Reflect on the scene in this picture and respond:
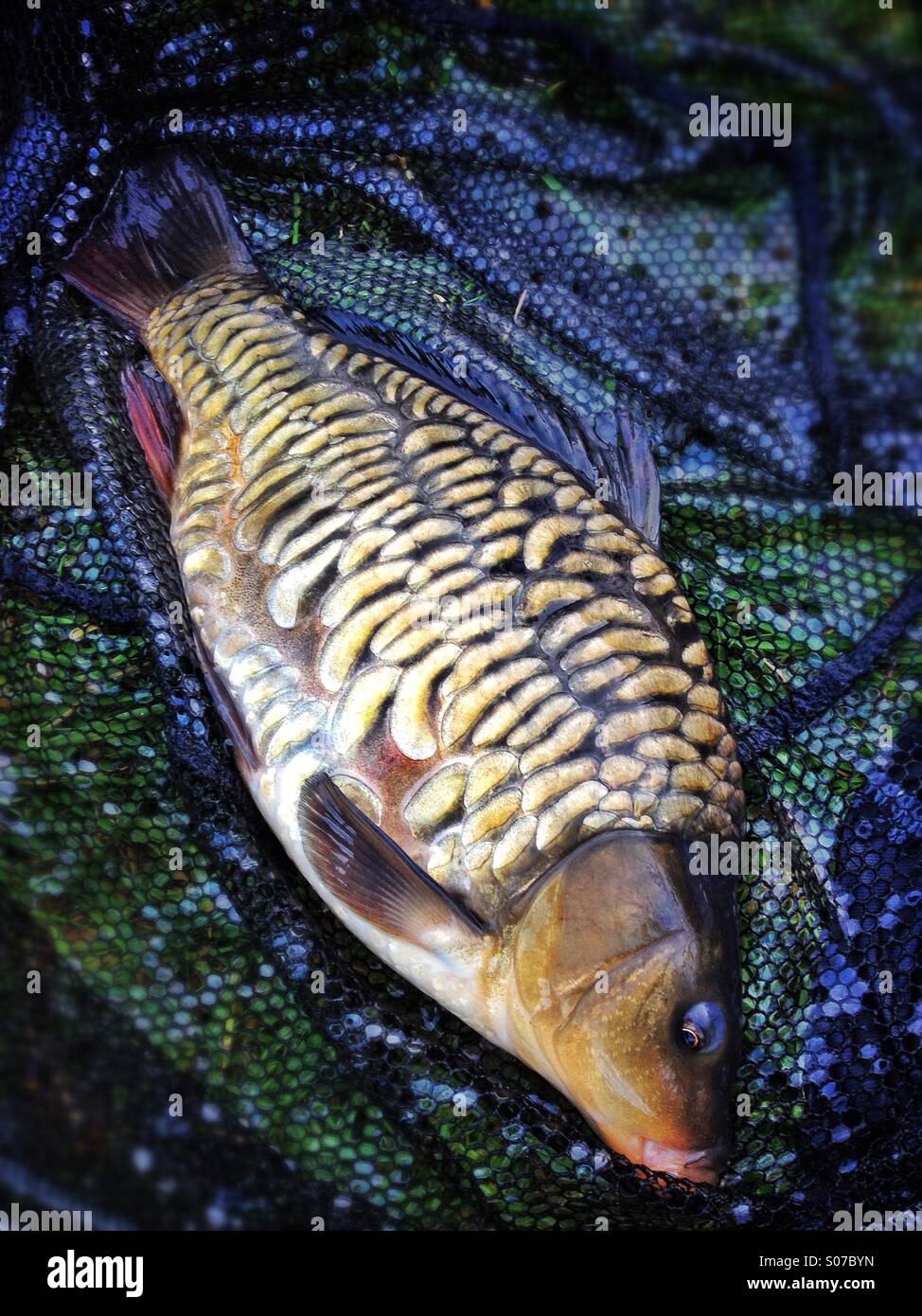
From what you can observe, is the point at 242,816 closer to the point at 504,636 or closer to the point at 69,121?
the point at 504,636

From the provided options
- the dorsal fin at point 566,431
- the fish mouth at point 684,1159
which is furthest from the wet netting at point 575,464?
the fish mouth at point 684,1159

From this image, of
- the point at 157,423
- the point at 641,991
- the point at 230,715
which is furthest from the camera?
the point at 157,423

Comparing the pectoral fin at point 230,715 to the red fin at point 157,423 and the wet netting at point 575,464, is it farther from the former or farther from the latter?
the red fin at point 157,423

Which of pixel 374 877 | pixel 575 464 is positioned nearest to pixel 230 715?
pixel 374 877

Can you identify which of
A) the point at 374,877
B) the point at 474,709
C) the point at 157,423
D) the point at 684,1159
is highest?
the point at 157,423

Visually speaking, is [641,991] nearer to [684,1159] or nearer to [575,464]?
[684,1159]

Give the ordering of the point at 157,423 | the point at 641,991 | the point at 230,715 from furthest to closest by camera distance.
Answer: the point at 157,423 → the point at 230,715 → the point at 641,991

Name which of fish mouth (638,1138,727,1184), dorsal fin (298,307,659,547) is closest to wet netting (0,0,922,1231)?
dorsal fin (298,307,659,547)

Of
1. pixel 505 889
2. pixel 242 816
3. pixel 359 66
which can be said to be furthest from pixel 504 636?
pixel 359 66
